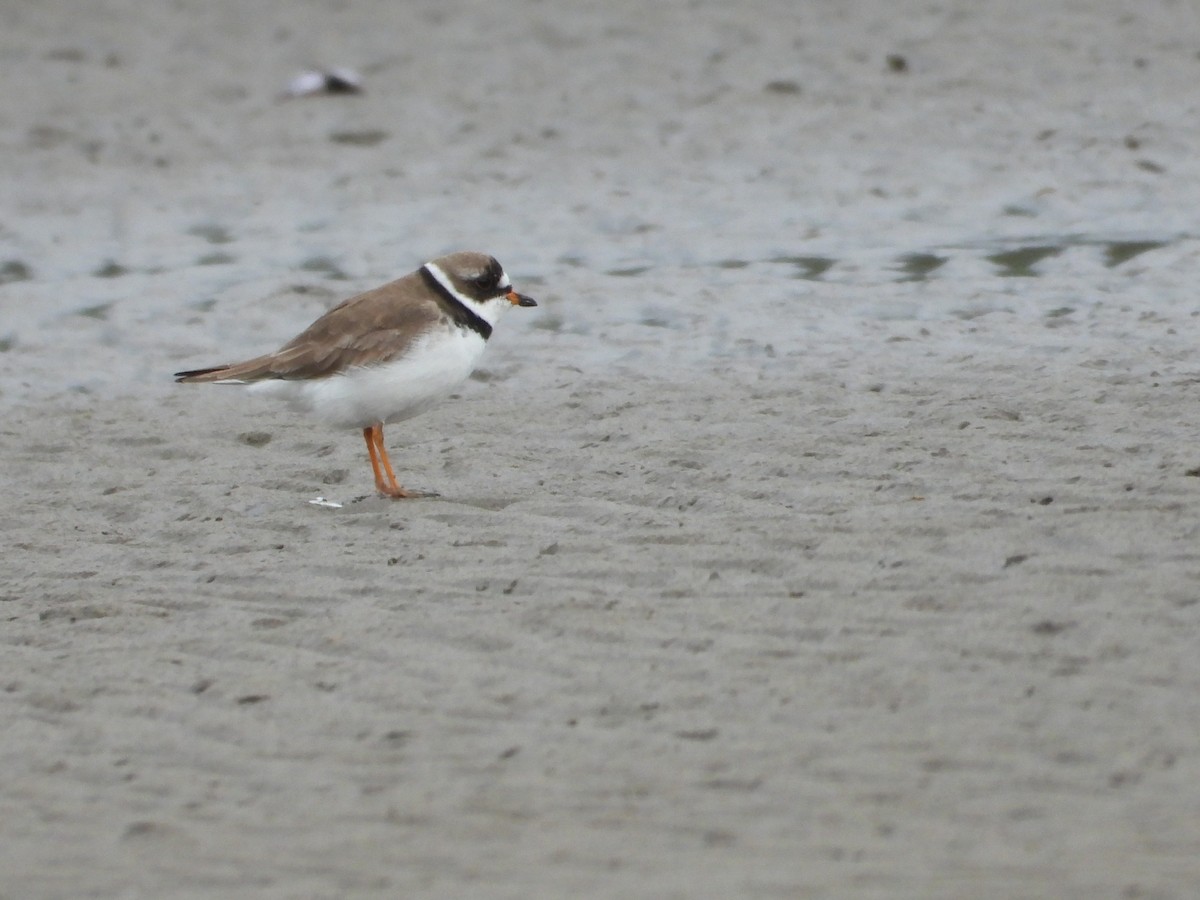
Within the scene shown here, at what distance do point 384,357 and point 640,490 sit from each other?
1.28m

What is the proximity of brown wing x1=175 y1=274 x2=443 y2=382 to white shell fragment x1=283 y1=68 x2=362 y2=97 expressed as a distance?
8.67 m

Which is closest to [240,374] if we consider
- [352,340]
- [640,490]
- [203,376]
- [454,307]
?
[203,376]

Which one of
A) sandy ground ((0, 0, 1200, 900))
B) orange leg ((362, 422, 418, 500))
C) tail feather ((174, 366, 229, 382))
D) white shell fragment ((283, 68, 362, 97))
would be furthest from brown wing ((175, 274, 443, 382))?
white shell fragment ((283, 68, 362, 97))

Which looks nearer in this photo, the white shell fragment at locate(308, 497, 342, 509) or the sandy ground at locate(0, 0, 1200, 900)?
the sandy ground at locate(0, 0, 1200, 900)

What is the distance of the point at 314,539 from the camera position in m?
7.24

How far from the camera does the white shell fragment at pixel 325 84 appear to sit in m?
16.3

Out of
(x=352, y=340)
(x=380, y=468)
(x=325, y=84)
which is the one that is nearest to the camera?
(x=352, y=340)

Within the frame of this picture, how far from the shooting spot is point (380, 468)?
805cm

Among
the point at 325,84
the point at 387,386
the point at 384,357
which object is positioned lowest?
the point at 325,84

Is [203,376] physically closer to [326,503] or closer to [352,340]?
[352,340]

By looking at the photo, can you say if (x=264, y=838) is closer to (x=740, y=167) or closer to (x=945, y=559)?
(x=945, y=559)

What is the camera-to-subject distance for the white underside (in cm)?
779

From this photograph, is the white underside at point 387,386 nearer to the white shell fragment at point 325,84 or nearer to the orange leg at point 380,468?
the orange leg at point 380,468

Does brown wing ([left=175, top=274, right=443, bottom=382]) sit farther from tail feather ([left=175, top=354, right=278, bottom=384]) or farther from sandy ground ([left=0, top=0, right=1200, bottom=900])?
sandy ground ([left=0, top=0, right=1200, bottom=900])
